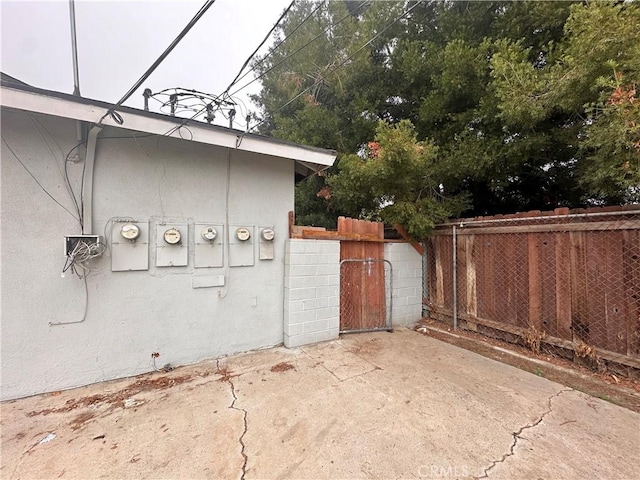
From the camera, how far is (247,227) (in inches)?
138

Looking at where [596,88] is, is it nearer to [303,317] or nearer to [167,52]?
[167,52]

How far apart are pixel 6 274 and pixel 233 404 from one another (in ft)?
7.78

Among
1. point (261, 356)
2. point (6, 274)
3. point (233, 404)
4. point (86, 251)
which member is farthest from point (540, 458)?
point (6, 274)

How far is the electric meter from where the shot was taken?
2762 mm

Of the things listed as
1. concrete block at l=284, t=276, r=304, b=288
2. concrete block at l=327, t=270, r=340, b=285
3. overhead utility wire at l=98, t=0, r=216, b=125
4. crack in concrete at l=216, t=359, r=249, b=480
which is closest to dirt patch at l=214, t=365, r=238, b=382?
crack in concrete at l=216, t=359, r=249, b=480

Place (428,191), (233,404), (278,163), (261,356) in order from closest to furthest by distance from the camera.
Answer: (233,404)
(261,356)
(278,163)
(428,191)

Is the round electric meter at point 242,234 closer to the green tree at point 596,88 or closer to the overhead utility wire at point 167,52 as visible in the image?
the overhead utility wire at point 167,52

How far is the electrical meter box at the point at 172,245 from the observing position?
9.78ft

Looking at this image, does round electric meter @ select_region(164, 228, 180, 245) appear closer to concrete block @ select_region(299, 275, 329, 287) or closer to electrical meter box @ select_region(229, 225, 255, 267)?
electrical meter box @ select_region(229, 225, 255, 267)

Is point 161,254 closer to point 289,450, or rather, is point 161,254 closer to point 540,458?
point 289,450

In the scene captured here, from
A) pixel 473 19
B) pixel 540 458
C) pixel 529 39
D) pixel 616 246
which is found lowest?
pixel 540 458

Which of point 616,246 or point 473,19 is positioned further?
point 473,19

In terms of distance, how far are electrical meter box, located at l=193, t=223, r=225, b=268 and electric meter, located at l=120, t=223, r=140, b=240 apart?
1.94ft

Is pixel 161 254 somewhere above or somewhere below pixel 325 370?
above
